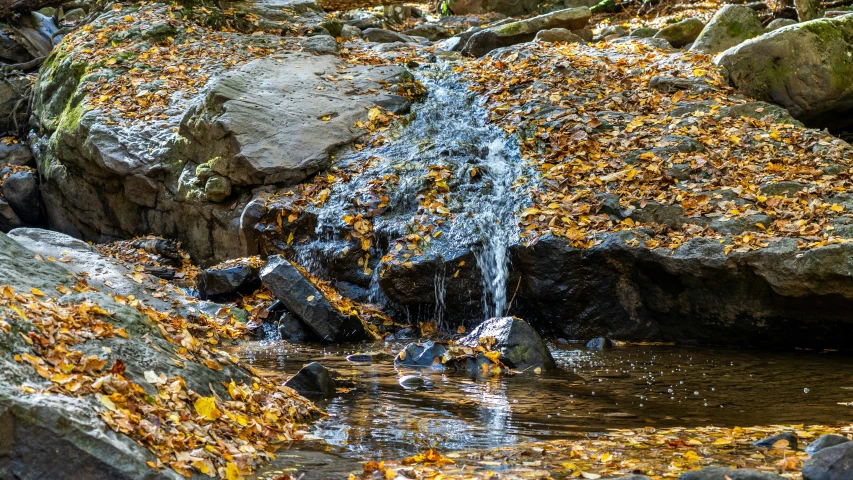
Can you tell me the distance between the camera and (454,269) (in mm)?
8734

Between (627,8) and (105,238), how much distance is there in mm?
14784

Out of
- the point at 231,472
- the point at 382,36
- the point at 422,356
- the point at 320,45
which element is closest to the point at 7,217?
the point at 320,45

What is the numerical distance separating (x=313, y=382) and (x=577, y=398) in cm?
198

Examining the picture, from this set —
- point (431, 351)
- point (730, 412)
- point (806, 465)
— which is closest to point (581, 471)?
point (806, 465)

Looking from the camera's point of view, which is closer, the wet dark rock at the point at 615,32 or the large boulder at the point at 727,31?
the large boulder at the point at 727,31

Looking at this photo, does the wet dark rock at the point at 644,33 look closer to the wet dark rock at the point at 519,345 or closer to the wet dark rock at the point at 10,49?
the wet dark rock at the point at 519,345

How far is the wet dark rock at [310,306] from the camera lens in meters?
8.49

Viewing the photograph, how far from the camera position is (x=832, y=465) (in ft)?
10.8

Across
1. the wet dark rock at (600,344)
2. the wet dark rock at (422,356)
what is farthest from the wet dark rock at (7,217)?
the wet dark rock at (600,344)

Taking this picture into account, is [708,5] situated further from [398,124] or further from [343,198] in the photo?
[343,198]

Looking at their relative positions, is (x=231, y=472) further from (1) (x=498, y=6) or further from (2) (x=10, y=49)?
(1) (x=498, y=6)

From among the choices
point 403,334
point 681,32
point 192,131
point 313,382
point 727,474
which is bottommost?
point 403,334

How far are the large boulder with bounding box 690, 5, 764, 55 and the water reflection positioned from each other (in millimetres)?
6706

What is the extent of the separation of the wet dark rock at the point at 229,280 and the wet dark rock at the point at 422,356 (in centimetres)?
313
